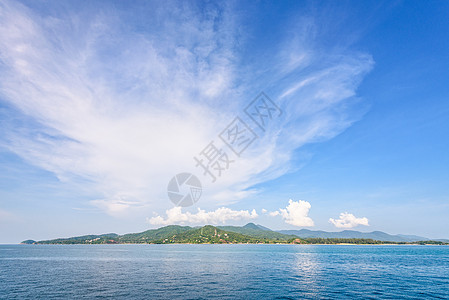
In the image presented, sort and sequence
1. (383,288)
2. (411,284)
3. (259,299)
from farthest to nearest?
(411,284) → (383,288) → (259,299)

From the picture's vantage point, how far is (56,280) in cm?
5797

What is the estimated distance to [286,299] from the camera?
132ft

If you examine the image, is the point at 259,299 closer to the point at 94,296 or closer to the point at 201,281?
the point at 201,281

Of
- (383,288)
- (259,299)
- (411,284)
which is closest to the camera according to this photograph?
(259,299)

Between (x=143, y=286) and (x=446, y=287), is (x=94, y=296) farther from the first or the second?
(x=446, y=287)

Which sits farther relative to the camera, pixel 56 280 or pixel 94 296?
pixel 56 280

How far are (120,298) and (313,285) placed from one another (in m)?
40.5

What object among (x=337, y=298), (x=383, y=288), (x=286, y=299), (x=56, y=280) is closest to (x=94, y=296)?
(x=56, y=280)

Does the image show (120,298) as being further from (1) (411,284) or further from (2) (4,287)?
(1) (411,284)

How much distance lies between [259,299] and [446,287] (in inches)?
1813

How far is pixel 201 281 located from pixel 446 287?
2192 inches

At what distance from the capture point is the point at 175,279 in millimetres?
58125

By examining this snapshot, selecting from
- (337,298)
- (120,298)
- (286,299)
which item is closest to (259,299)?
(286,299)

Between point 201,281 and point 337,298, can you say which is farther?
point 201,281
